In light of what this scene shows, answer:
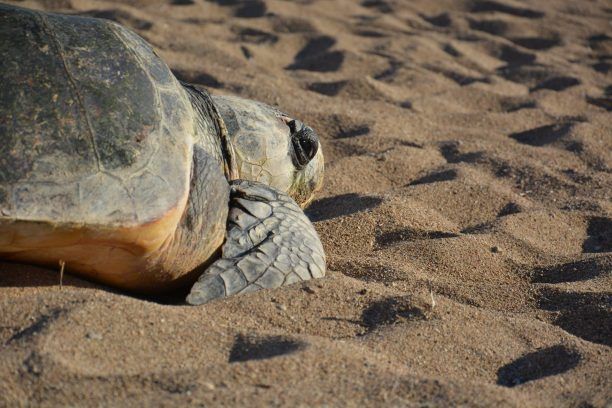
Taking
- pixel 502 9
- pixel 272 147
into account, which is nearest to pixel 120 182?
pixel 272 147

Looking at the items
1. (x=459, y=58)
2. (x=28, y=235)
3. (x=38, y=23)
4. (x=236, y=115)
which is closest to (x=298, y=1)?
(x=459, y=58)

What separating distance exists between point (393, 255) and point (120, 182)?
4.03ft

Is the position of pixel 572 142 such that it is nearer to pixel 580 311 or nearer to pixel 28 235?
pixel 580 311

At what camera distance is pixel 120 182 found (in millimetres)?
2570

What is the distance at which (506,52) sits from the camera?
294 inches

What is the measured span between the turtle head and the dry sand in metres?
0.24

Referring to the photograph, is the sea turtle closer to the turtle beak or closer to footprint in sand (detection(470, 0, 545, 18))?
the turtle beak

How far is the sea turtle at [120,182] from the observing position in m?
2.45

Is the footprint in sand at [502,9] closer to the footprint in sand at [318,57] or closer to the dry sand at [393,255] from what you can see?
the dry sand at [393,255]

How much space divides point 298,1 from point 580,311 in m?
6.16

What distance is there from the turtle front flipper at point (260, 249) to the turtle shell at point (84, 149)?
245 millimetres

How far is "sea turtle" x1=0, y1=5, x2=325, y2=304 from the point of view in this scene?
8.04 feet

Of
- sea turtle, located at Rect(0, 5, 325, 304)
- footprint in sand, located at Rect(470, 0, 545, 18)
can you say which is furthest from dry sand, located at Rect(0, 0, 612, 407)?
footprint in sand, located at Rect(470, 0, 545, 18)

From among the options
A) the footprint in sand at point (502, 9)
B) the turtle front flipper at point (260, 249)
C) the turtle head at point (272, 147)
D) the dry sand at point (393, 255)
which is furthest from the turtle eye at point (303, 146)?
the footprint in sand at point (502, 9)
